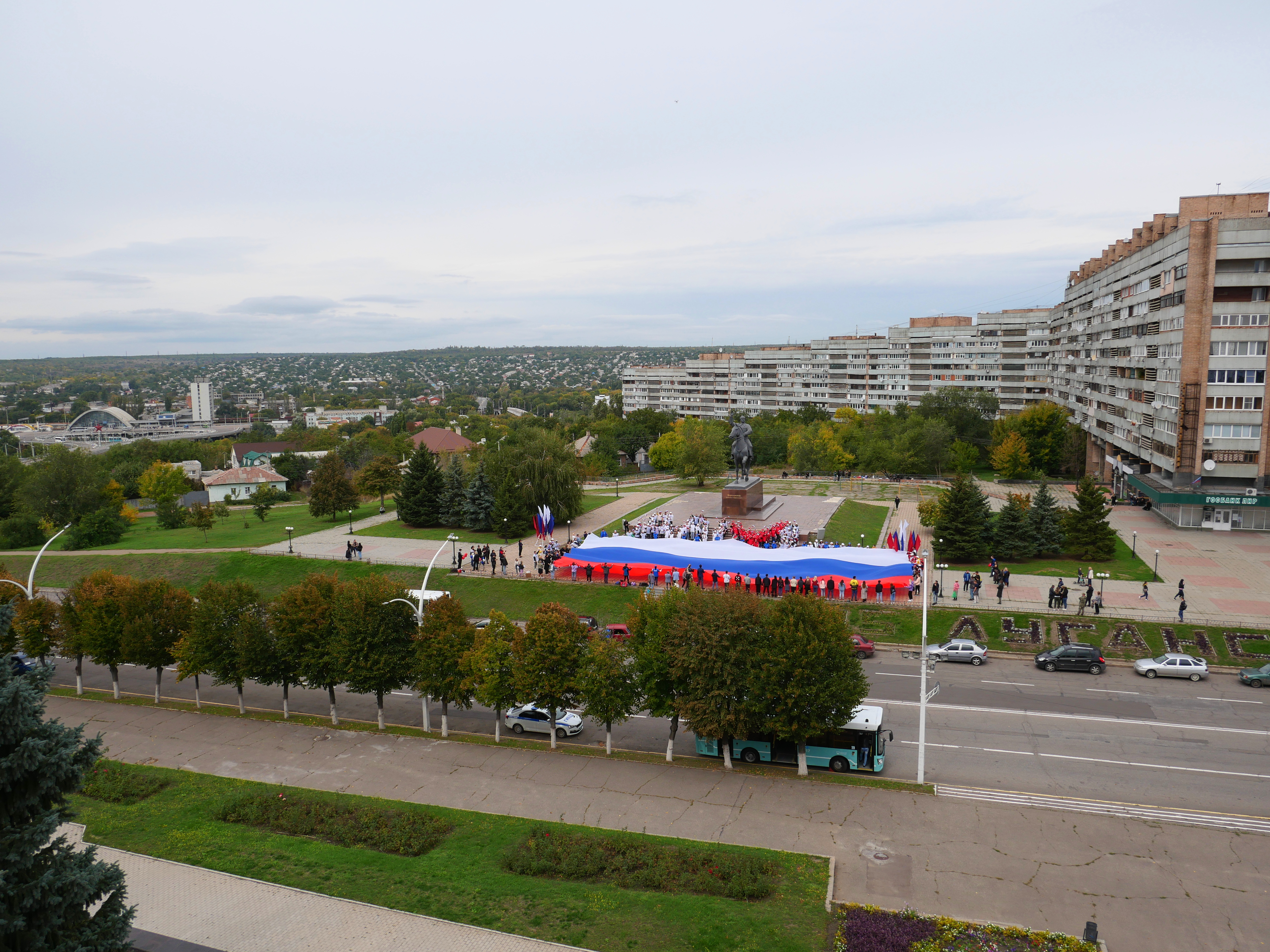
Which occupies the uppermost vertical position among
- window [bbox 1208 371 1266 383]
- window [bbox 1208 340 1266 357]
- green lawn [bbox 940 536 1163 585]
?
window [bbox 1208 340 1266 357]

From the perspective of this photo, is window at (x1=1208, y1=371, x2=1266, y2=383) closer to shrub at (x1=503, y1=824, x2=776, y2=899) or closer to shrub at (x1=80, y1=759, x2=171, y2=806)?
shrub at (x1=503, y1=824, x2=776, y2=899)

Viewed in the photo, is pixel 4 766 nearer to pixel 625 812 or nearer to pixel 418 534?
pixel 625 812

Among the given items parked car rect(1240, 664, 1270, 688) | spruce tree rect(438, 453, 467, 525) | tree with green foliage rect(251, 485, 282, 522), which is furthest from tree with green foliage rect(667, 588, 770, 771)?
tree with green foliage rect(251, 485, 282, 522)

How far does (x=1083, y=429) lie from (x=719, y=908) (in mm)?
77690

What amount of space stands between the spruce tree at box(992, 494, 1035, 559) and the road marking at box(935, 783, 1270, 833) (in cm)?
2591

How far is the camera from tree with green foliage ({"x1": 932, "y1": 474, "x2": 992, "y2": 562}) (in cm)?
4438

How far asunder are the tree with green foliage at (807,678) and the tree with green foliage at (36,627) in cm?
2833

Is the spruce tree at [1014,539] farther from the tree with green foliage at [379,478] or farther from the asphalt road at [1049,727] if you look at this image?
the tree with green foliage at [379,478]

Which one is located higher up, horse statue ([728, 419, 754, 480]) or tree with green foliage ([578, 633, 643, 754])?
horse statue ([728, 419, 754, 480])

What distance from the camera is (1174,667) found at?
30.2 meters

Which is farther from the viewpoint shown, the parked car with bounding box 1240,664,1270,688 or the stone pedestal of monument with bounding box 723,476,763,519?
the stone pedestal of monument with bounding box 723,476,763,519

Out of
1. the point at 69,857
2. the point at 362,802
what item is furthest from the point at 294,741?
the point at 69,857

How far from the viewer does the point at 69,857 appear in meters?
11.4

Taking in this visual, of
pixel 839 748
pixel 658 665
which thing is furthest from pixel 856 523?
pixel 658 665
